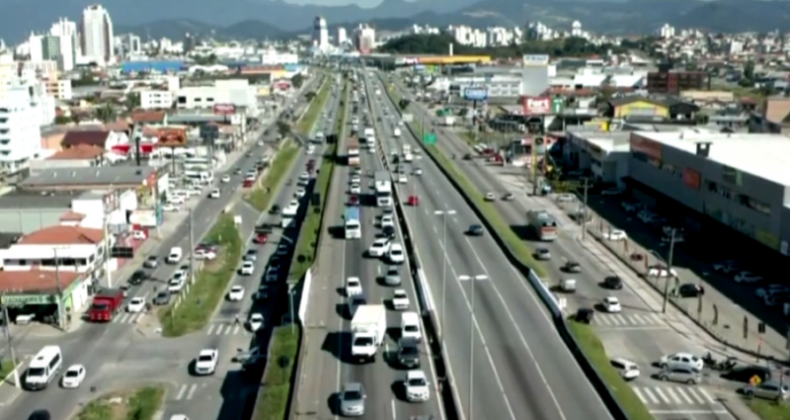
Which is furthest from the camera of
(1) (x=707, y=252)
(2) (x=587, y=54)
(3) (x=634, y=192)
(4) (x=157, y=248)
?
(2) (x=587, y=54)

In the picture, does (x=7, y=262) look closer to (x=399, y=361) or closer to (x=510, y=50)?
(x=399, y=361)

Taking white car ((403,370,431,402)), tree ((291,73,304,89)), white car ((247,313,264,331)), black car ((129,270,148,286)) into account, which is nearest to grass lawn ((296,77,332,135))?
tree ((291,73,304,89))

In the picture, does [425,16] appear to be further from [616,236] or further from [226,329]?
[226,329]

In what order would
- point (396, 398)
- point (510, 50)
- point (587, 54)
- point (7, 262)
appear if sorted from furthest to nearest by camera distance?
point (510, 50), point (587, 54), point (7, 262), point (396, 398)

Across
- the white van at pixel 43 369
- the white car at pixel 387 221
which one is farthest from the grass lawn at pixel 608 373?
the white van at pixel 43 369

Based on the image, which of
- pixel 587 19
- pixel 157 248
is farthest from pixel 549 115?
pixel 587 19
